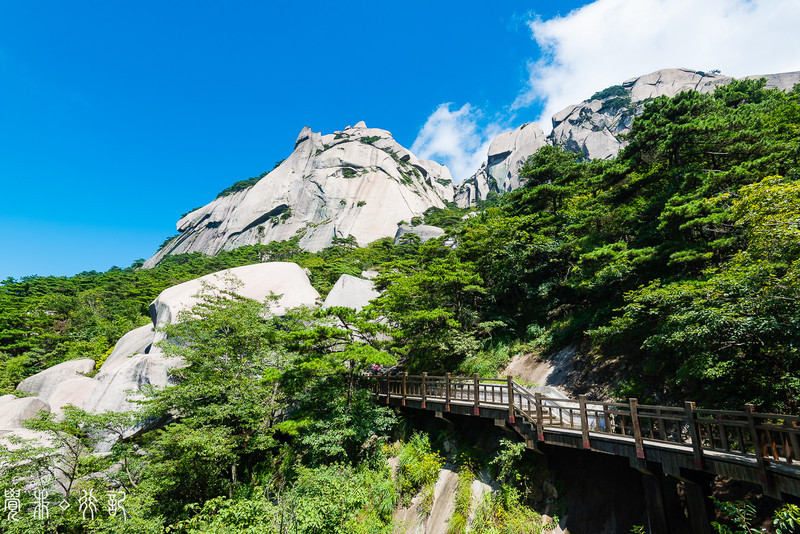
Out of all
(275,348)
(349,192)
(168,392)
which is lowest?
(168,392)

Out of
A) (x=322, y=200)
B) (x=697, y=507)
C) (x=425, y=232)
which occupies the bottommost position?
(x=697, y=507)

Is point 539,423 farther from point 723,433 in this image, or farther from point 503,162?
point 503,162

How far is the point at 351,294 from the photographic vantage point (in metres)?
23.7

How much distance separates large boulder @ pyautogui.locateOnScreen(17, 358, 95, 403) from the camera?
22.5 metres

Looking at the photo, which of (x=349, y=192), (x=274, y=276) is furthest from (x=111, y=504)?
(x=349, y=192)

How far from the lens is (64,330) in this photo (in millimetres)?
34938

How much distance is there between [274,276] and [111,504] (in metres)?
15.2

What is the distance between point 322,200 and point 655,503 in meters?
78.2

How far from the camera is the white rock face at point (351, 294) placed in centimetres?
2323

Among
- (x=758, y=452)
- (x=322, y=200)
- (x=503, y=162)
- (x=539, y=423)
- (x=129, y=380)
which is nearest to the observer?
(x=758, y=452)

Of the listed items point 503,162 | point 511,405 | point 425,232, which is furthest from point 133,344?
point 503,162

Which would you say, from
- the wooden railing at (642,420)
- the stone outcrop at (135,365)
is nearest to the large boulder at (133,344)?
the stone outcrop at (135,365)

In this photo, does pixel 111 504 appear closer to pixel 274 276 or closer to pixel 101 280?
pixel 274 276

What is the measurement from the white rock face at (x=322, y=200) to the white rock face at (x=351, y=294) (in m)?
44.5
